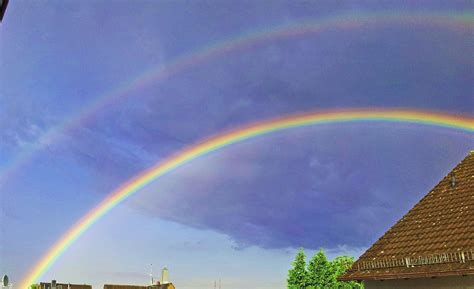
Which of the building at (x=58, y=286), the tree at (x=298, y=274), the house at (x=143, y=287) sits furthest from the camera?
the building at (x=58, y=286)

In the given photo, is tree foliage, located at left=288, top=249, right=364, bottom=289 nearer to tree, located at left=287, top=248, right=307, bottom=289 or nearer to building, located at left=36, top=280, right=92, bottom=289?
tree, located at left=287, top=248, right=307, bottom=289

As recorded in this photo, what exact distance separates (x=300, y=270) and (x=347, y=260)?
25.4m

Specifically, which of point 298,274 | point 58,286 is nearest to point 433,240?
point 298,274

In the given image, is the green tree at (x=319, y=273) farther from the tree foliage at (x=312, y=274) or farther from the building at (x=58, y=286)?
the building at (x=58, y=286)

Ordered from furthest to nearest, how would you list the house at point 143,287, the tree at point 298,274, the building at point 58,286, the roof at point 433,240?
the building at point 58,286
the house at point 143,287
the tree at point 298,274
the roof at point 433,240

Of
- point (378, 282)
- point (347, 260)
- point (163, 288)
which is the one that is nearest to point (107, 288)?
point (163, 288)

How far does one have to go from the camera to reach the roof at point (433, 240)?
15.3 meters

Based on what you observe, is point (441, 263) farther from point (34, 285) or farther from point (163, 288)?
point (34, 285)

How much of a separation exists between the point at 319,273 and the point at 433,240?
19181 mm

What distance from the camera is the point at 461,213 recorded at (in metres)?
17.3

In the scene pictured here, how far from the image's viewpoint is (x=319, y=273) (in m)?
35.1

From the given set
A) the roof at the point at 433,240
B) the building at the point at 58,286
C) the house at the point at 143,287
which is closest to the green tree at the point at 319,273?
the roof at the point at 433,240

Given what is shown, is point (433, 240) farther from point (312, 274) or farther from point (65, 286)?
point (65, 286)

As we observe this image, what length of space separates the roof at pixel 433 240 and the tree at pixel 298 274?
1559 cm
